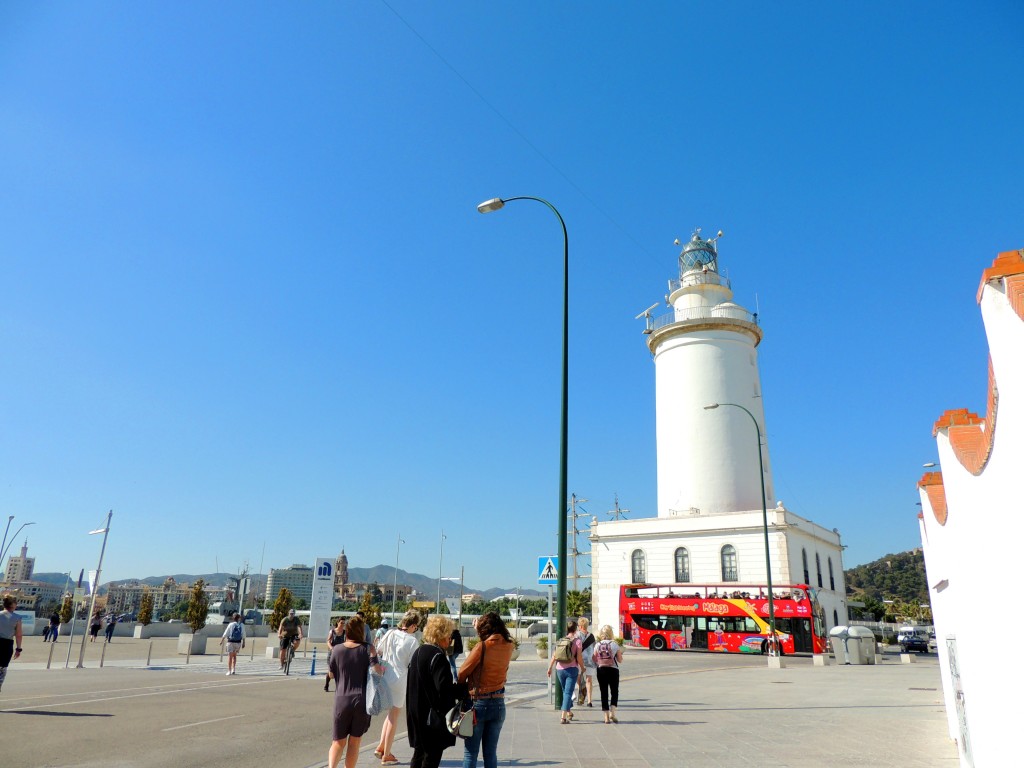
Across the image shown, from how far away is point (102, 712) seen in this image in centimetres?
1062

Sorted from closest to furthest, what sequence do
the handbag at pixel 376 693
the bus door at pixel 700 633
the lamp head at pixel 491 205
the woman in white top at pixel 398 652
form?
the handbag at pixel 376 693
the woman in white top at pixel 398 652
the lamp head at pixel 491 205
the bus door at pixel 700 633

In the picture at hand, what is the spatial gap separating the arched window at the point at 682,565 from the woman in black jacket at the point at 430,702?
126 ft

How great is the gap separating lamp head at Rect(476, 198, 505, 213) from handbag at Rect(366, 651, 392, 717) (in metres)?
10.8

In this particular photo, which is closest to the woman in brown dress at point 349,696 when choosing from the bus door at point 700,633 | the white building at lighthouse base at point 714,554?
the bus door at point 700,633

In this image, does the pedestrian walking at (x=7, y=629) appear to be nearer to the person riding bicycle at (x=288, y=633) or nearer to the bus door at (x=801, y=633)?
the person riding bicycle at (x=288, y=633)

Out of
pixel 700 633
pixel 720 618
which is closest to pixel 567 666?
pixel 720 618

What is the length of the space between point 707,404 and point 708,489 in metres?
5.40

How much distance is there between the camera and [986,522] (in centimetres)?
513

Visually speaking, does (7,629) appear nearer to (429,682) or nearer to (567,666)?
(567,666)

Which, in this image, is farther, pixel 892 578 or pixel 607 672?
pixel 892 578

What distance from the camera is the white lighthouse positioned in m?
39.8

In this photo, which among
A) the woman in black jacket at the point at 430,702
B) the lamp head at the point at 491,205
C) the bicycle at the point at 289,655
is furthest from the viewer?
the bicycle at the point at 289,655

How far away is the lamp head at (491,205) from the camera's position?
49.1 ft

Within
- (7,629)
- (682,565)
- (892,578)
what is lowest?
(7,629)
